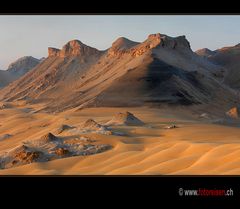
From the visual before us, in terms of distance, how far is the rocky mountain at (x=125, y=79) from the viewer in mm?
43094

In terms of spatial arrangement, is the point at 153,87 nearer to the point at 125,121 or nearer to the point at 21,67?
the point at 125,121

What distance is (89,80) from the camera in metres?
58.1

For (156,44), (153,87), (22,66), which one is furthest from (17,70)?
(153,87)

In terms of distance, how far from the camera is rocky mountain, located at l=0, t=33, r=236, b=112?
43.1 meters

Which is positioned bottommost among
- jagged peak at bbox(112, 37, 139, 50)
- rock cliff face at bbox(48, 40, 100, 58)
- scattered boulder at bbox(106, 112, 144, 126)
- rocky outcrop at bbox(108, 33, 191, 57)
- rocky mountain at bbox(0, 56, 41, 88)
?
scattered boulder at bbox(106, 112, 144, 126)

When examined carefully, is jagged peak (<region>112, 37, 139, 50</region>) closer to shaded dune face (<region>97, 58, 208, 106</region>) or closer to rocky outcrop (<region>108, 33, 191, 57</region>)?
rocky outcrop (<region>108, 33, 191, 57</region>)

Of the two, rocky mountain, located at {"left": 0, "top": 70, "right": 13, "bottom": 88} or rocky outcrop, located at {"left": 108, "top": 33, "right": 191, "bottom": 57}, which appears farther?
rocky mountain, located at {"left": 0, "top": 70, "right": 13, "bottom": 88}

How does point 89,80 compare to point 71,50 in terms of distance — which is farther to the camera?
point 71,50

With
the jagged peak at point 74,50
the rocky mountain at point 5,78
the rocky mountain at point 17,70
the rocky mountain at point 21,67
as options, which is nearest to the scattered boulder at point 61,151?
the jagged peak at point 74,50

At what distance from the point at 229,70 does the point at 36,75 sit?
29648mm

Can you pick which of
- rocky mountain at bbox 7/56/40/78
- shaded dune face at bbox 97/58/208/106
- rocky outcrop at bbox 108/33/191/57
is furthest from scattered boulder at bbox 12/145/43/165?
rocky mountain at bbox 7/56/40/78

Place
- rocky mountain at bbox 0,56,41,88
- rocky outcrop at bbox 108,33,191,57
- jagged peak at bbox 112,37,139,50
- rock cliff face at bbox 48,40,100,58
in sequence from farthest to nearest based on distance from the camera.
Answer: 1. rocky mountain at bbox 0,56,41,88
2. rock cliff face at bbox 48,40,100,58
3. jagged peak at bbox 112,37,139,50
4. rocky outcrop at bbox 108,33,191,57
